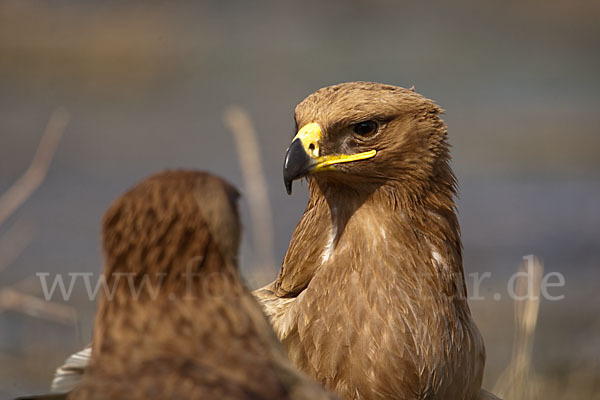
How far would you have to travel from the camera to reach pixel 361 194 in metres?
4.42

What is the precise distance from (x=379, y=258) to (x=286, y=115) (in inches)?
387

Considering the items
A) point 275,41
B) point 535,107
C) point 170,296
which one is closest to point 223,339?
point 170,296

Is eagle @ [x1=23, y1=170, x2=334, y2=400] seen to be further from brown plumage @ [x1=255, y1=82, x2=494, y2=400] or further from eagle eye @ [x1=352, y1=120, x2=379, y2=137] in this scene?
eagle eye @ [x1=352, y1=120, x2=379, y2=137]

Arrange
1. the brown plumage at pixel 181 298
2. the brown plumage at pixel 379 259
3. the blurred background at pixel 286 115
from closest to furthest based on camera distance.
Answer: the brown plumage at pixel 181 298, the brown plumage at pixel 379 259, the blurred background at pixel 286 115

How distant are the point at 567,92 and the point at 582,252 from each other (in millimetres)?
5596

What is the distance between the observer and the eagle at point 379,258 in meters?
4.18

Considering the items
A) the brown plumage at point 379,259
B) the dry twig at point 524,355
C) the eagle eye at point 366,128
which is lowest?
the dry twig at point 524,355

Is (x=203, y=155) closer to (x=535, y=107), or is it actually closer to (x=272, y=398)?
(x=535, y=107)

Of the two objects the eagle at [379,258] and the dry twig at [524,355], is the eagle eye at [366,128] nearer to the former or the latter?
the eagle at [379,258]

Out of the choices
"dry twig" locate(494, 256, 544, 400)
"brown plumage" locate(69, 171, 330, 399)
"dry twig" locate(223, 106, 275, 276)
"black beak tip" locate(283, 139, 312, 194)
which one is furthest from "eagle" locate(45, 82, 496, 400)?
"dry twig" locate(223, 106, 275, 276)

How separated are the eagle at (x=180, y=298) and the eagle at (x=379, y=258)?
1.17 metres

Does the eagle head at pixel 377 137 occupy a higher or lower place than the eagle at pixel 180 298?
higher

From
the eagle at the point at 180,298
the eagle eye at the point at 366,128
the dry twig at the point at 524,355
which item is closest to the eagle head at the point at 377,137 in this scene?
the eagle eye at the point at 366,128

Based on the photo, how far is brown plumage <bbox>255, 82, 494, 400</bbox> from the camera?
4.18 m
